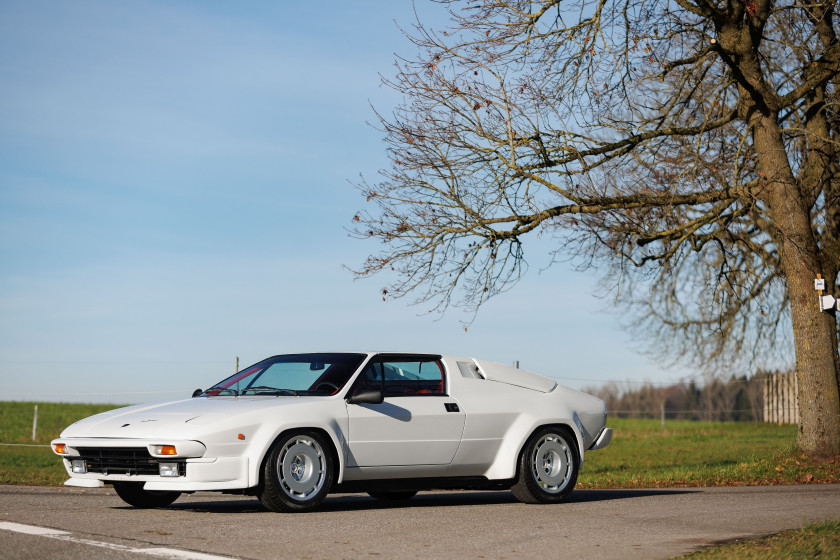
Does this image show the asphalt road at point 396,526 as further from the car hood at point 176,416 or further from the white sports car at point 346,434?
the car hood at point 176,416

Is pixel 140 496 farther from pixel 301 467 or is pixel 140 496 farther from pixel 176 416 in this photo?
pixel 301 467

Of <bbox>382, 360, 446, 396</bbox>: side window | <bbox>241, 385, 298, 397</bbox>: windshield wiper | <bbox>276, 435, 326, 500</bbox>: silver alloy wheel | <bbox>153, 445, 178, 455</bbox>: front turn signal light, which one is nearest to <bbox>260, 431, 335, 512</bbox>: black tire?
<bbox>276, 435, 326, 500</bbox>: silver alloy wheel

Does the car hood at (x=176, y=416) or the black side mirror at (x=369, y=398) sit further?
the black side mirror at (x=369, y=398)

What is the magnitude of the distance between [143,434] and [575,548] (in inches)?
154

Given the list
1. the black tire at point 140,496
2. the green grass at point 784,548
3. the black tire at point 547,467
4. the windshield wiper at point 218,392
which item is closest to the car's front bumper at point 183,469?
the black tire at point 140,496

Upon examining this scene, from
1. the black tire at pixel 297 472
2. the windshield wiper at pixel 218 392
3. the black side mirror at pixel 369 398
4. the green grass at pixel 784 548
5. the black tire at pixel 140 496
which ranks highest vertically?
the windshield wiper at pixel 218 392

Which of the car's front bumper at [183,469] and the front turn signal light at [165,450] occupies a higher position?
the front turn signal light at [165,450]

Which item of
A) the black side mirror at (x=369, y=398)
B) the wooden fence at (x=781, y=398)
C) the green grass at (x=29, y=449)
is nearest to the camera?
the black side mirror at (x=369, y=398)

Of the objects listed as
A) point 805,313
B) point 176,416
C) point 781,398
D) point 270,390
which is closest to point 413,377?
point 270,390

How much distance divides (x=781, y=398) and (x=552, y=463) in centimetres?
3156

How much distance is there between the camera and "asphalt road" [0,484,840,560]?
6.93 meters

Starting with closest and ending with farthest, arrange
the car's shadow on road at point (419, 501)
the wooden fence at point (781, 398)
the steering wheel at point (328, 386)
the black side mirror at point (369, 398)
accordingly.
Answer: the black side mirror at point (369, 398), the steering wheel at point (328, 386), the car's shadow on road at point (419, 501), the wooden fence at point (781, 398)

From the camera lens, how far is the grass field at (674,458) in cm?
1562

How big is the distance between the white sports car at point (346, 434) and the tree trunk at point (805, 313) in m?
6.92
